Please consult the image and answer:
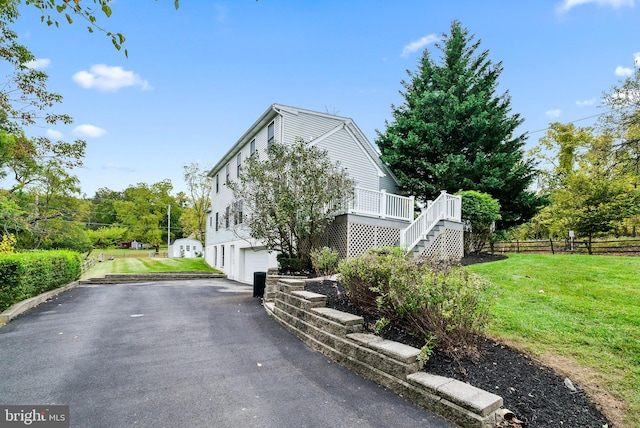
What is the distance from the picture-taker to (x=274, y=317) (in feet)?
24.7

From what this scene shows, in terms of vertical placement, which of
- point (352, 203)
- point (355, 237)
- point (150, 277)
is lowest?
point (150, 277)

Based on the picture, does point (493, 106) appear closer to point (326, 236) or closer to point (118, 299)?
point (326, 236)

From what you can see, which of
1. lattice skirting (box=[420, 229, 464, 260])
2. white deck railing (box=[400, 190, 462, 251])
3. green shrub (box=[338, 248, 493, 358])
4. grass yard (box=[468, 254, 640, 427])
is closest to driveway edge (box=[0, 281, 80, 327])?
green shrub (box=[338, 248, 493, 358])

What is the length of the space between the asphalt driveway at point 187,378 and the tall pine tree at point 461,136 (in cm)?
1268

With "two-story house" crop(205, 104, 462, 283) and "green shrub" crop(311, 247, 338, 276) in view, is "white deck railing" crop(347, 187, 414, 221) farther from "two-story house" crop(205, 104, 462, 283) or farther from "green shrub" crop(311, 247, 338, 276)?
"green shrub" crop(311, 247, 338, 276)

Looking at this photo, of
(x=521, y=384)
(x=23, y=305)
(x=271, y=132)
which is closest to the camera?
(x=521, y=384)

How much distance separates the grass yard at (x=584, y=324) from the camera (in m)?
3.43

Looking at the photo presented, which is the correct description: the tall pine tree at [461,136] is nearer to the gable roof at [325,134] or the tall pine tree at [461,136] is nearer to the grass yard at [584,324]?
the gable roof at [325,134]

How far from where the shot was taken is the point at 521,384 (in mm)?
3457

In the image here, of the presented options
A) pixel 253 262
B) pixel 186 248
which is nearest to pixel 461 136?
pixel 253 262

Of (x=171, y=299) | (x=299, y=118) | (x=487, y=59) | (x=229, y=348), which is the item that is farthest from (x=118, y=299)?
(x=487, y=59)

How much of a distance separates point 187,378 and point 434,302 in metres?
3.18

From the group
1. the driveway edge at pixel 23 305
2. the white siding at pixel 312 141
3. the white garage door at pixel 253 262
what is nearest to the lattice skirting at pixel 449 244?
the white siding at pixel 312 141

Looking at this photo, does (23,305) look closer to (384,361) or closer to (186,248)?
(384,361)
